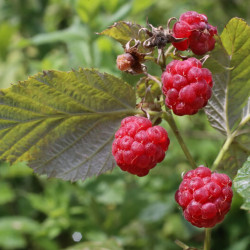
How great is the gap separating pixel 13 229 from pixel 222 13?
267 cm

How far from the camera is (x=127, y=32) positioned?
129cm

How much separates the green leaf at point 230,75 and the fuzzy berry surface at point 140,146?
0.89 feet

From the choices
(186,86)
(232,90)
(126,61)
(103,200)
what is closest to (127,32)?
(126,61)

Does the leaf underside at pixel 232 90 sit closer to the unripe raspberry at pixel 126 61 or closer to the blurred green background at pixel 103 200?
the unripe raspberry at pixel 126 61

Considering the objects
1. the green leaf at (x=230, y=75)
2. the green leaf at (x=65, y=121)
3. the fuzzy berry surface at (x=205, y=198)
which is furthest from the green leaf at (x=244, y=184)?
the green leaf at (x=65, y=121)

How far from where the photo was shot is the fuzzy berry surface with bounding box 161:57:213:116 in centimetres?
115

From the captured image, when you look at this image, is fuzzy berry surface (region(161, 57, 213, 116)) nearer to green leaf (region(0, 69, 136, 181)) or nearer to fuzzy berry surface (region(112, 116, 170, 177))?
fuzzy berry surface (region(112, 116, 170, 177))

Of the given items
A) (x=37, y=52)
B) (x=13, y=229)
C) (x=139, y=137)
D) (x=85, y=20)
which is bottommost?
(x=13, y=229)

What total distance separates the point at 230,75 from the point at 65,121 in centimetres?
51

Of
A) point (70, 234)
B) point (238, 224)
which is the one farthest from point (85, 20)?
point (238, 224)

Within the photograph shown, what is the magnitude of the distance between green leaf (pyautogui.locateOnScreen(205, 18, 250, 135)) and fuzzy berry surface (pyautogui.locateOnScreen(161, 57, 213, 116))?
157 mm

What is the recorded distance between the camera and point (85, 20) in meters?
2.60

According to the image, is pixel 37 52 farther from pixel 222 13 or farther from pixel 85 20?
pixel 222 13

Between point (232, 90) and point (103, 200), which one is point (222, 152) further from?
point (103, 200)
